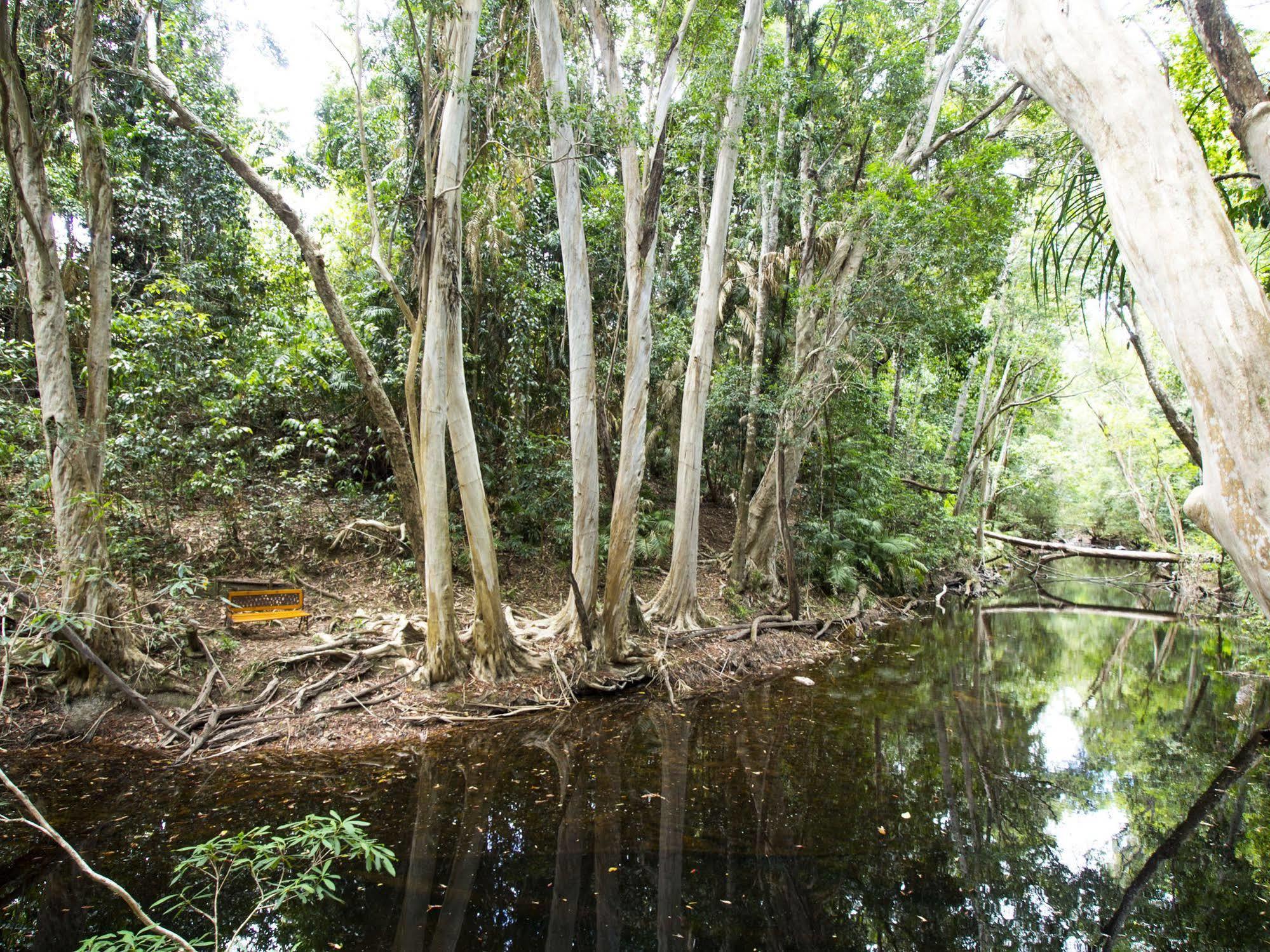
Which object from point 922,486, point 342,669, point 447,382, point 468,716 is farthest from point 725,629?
point 922,486

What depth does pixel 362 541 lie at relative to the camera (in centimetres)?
1156

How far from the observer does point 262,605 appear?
8.33 metres

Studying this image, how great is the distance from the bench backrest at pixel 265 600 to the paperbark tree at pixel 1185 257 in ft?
29.3

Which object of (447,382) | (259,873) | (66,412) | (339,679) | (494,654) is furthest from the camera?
(494,654)

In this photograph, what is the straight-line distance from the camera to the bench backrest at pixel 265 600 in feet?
26.8

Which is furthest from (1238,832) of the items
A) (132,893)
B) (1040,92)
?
(132,893)

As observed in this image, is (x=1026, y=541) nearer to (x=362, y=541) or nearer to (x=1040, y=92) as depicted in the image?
(x=362, y=541)

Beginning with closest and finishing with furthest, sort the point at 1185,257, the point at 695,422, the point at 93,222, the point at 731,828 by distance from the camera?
1. the point at 1185,257
2. the point at 731,828
3. the point at 93,222
4. the point at 695,422

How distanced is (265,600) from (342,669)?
147 centimetres

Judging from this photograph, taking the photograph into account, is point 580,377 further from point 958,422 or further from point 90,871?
point 958,422

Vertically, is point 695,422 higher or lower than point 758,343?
lower

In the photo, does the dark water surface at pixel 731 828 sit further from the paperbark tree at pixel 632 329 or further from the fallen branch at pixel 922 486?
the fallen branch at pixel 922 486

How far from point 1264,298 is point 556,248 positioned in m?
12.1

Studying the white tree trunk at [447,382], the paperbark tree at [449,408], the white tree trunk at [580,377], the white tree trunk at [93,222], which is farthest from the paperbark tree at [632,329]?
the white tree trunk at [93,222]
